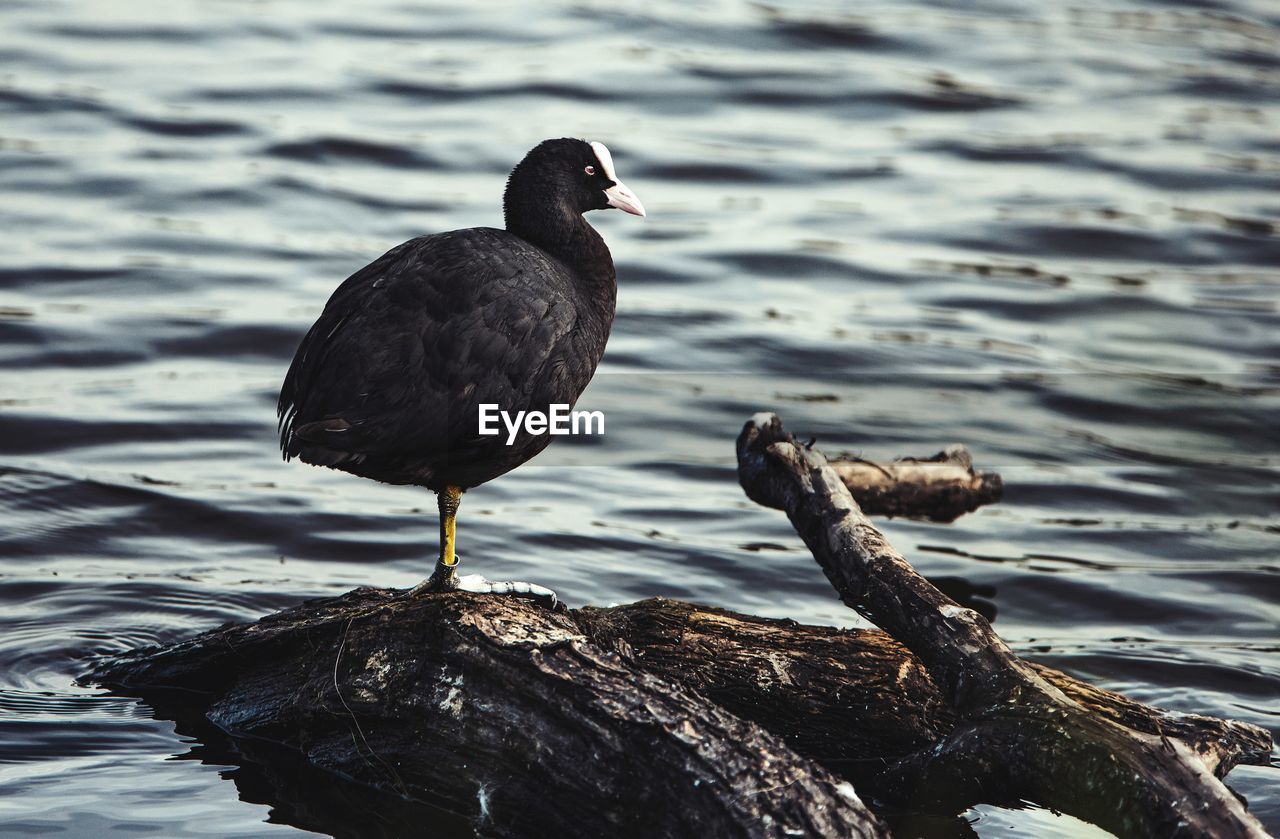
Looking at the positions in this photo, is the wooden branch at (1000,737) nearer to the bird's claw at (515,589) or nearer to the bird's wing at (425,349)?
the bird's claw at (515,589)

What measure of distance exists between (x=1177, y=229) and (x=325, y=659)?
36.0ft

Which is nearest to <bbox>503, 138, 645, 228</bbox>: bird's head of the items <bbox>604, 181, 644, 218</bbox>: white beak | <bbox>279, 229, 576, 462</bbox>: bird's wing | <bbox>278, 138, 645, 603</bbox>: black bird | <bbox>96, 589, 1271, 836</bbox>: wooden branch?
<bbox>604, 181, 644, 218</bbox>: white beak

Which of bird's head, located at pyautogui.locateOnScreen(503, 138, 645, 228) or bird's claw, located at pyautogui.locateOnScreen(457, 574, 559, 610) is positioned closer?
bird's claw, located at pyautogui.locateOnScreen(457, 574, 559, 610)

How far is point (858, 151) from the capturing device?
A: 1583 cm

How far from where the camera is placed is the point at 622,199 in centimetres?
626

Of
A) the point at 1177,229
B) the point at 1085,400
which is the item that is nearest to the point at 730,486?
the point at 1085,400

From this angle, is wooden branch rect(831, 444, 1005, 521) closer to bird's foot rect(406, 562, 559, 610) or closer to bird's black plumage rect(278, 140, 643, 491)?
bird's black plumage rect(278, 140, 643, 491)

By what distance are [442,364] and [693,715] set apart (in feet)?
4.81

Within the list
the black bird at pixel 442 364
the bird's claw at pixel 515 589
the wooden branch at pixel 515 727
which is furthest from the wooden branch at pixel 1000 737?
the black bird at pixel 442 364

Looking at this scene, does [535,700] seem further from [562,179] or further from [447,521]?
[562,179]

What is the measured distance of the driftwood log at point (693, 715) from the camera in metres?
4.25

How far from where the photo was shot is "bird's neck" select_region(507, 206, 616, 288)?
229 inches

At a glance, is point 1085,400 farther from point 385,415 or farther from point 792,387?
point 385,415

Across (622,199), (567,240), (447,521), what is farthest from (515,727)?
(622,199)
